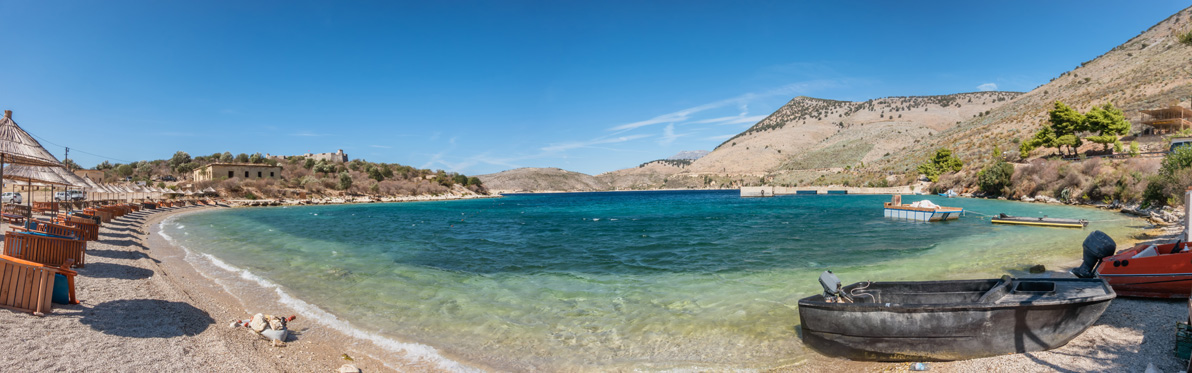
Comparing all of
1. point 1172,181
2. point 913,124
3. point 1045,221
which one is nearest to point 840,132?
point 913,124

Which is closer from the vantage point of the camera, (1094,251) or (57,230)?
(1094,251)

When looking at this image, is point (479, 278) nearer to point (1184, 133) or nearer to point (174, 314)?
point (174, 314)

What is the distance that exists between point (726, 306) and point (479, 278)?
247 inches

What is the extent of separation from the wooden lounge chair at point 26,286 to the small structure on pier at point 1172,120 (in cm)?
6737

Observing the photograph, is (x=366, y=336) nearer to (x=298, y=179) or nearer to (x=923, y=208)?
(x=923, y=208)

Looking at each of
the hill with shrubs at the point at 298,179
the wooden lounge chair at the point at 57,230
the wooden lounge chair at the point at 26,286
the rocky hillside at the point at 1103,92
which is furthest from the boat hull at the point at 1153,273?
the hill with shrubs at the point at 298,179

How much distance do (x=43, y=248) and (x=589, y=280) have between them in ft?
34.3

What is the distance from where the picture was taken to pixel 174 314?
704cm

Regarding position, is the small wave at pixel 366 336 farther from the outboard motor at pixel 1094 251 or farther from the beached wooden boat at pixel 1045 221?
the beached wooden boat at pixel 1045 221

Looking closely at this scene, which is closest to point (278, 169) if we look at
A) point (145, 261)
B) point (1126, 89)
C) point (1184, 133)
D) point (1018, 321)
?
point (145, 261)

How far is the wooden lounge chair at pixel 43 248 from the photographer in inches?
319

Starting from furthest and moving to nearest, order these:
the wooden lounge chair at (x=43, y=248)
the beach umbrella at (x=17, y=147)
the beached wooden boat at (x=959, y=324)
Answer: the beach umbrella at (x=17, y=147)
the wooden lounge chair at (x=43, y=248)
the beached wooden boat at (x=959, y=324)

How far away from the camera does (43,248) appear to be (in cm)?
852

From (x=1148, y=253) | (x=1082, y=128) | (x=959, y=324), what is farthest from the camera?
(x=1082, y=128)
